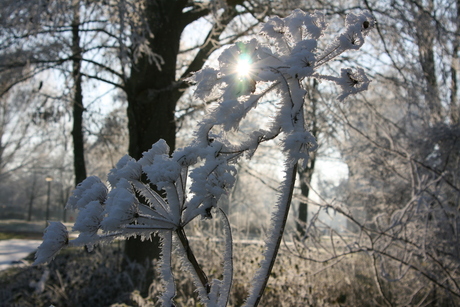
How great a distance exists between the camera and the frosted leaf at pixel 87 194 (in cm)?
92

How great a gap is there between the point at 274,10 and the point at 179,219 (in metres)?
5.58

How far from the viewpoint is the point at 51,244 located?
80cm

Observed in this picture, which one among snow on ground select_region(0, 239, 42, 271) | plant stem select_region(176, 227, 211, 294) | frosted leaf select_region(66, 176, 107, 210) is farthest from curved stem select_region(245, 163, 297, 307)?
snow on ground select_region(0, 239, 42, 271)

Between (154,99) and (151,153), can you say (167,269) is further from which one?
(154,99)

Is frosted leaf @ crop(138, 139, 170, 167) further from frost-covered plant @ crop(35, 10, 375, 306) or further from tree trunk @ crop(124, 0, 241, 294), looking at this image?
tree trunk @ crop(124, 0, 241, 294)

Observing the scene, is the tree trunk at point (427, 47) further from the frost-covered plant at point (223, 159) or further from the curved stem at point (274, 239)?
the curved stem at point (274, 239)

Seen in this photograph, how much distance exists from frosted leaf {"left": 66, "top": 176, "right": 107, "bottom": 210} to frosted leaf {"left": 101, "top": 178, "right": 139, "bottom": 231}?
10cm

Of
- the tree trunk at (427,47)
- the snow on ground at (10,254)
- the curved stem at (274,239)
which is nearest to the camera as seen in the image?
the curved stem at (274,239)

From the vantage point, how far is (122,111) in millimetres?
9984

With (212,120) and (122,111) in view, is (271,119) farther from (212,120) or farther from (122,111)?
(122,111)

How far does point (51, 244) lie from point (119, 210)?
0.56ft

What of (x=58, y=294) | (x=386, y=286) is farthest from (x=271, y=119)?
(x=386, y=286)

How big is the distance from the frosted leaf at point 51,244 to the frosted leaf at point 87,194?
97 mm

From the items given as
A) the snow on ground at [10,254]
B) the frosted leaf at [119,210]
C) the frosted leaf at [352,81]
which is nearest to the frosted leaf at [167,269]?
the frosted leaf at [119,210]
